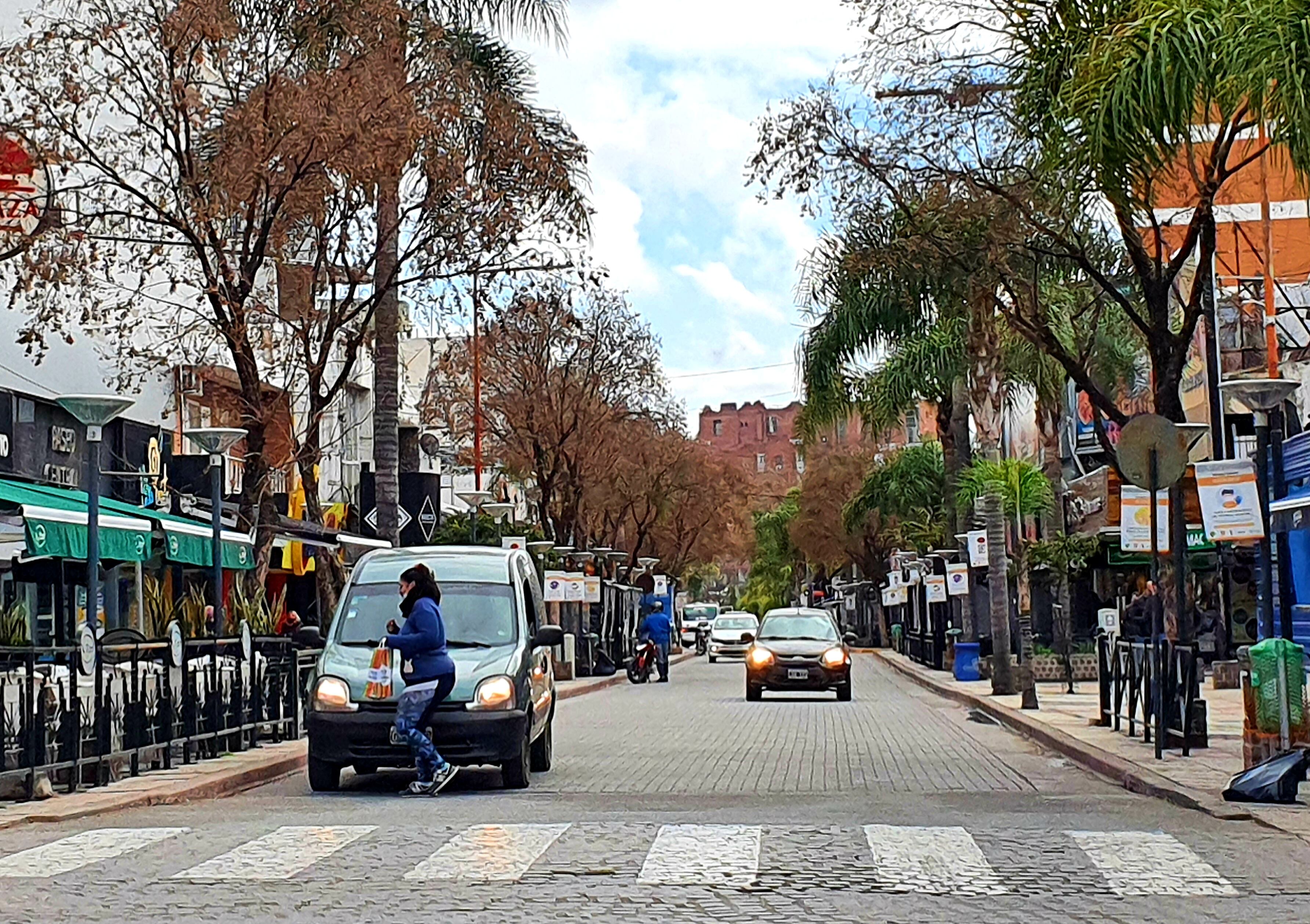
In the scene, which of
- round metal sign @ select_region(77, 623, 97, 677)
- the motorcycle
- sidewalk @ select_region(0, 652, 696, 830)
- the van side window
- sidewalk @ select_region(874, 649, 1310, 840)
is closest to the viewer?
sidewalk @ select_region(874, 649, 1310, 840)

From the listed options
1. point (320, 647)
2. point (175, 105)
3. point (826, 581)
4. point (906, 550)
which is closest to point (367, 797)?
point (320, 647)

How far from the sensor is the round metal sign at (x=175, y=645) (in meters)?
17.0

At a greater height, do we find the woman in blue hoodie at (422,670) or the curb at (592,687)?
the woman in blue hoodie at (422,670)

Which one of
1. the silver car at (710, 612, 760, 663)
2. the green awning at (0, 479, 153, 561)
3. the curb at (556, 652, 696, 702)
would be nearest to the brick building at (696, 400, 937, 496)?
the silver car at (710, 612, 760, 663)

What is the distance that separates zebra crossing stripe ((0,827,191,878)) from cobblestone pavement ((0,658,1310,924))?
0.03m

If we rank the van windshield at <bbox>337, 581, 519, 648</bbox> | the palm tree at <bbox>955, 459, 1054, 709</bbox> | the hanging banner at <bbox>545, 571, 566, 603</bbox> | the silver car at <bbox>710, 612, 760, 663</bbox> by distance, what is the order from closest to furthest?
the van windshield at <bbox>337, 581, 519, 648</bbox> < the palm tree at <bbox>955, 459, 1054, 709</bbox> < the hanging banner at <bbox>545, 571, 566, 603</bbox> < the silver car at <bbox>710, 612, 760, 663</bbox>

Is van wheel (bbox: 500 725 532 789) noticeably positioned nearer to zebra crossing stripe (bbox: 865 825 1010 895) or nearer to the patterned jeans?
the patterned jeans

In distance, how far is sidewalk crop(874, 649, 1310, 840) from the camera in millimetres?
12969

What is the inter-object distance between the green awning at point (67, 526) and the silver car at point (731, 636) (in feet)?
120

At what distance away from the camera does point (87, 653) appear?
14.9 meters

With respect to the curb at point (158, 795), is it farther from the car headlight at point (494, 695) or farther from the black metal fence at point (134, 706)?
the car headlight at point (494, 695)

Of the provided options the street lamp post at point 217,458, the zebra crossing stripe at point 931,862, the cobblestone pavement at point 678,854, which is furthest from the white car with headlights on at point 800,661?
the zebra crossing stripe at point 931,862

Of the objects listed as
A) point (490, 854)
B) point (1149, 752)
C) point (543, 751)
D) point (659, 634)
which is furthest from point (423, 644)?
point (659, 634)

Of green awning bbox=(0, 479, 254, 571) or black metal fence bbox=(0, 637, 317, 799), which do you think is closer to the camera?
black metal fence bbox=(0, 637, 317, 799)
